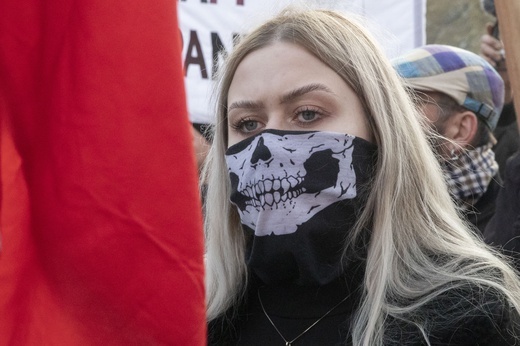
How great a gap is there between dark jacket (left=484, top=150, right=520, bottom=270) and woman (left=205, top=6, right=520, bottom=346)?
0.54 metres

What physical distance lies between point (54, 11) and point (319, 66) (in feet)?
3.21

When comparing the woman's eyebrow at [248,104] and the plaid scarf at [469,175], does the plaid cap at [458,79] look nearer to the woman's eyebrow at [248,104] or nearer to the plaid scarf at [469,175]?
the plaid scarf at [469,175]

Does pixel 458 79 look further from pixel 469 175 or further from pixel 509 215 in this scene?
pixel 509 215

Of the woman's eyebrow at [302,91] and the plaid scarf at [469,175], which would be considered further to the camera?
the plaid scarf at [469,175]

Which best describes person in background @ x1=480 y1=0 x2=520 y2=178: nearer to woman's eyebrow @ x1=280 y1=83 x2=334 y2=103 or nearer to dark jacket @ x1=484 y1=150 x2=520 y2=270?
dark jacket @ x1=484 y1=150 x2=520 y2=270

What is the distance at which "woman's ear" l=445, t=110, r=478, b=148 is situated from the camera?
353 cm

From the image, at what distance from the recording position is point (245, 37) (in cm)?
266

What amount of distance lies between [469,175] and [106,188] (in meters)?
2.07

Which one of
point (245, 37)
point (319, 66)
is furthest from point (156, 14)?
point (245, 37)

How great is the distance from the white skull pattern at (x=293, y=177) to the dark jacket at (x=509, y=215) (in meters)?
0.75

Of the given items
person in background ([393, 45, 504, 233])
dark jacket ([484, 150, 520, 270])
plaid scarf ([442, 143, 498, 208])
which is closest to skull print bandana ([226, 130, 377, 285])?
dark jacket ([484, 150, 520, 270])

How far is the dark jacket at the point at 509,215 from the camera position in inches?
115

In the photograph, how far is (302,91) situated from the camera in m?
2.40

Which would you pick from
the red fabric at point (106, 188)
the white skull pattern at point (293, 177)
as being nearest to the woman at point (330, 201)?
the white skull pattern at point (293, 177)
